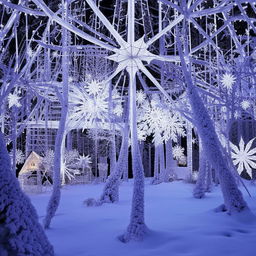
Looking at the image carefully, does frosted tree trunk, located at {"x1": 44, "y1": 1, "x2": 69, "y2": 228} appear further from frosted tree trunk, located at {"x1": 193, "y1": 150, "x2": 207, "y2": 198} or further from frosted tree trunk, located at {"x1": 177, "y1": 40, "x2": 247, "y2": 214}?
frosted tree trunk, located at {"x1": 193, "y1": 150, "x2": 207, "y2": 198}

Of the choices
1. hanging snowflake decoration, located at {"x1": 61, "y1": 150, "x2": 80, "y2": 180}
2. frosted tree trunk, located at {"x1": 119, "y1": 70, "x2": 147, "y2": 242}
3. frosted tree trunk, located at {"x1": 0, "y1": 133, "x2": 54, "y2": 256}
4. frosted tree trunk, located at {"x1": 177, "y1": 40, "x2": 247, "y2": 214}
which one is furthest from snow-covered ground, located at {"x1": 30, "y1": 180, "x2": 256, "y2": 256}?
hanging snowflake decoration, located at {"x1": 61, "y1": 150, "x2": 80, "y2": 180}

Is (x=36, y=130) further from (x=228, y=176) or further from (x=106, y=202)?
(x=228, y=176)

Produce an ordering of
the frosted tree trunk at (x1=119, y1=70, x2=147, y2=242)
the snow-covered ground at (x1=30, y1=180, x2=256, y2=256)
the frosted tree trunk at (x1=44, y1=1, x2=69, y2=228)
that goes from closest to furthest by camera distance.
→ the snow-covered ground at (x1=30, y1=180, x2=256, y2=256), the frosted tree trunk at (x1=119, y1=70, x2=147, y2=242), the frosted tree trunk at (x1=44, y1=1, x2=69, y2=228)

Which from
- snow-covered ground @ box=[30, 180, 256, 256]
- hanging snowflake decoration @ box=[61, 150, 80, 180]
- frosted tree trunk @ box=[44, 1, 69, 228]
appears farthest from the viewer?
hanging snowflake decoration @ box=[61, 150, 80, 180]

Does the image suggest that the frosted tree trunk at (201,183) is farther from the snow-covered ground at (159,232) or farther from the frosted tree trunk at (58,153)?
the frosted tree trunk at (58,153)

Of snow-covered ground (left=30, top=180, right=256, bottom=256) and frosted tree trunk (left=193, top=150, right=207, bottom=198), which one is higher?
frosted tree trunk (left=193, top=150, right=207, bottom=198)

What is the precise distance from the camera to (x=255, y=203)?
323 inches

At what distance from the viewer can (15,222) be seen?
2215mm

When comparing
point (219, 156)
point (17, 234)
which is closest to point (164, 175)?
point (219, 156)

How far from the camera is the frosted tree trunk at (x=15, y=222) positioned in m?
2.14

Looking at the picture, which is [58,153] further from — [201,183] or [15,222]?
[201,183]

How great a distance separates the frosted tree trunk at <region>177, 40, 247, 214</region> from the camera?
5.79 metres

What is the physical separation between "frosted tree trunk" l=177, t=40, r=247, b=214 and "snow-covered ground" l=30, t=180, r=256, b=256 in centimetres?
26

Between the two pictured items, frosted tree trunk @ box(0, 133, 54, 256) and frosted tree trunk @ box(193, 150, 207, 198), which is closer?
frosted tree trunk @ box(0, 133, 54, 256)
